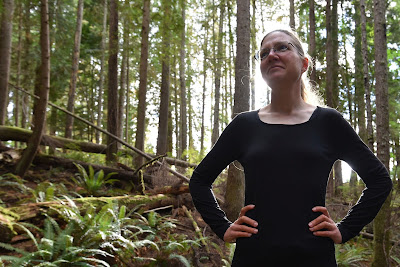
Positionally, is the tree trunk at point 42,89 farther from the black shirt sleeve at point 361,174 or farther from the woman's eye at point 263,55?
the black shirt sleeve at point 361,174

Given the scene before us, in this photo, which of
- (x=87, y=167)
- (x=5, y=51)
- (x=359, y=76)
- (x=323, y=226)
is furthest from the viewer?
(x=359, y=76)

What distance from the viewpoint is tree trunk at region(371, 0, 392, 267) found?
5.23 m

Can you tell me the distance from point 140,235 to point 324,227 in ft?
15.5

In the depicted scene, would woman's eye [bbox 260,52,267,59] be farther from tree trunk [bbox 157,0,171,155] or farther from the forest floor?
tree trunk [bbox 157,0,171,155]

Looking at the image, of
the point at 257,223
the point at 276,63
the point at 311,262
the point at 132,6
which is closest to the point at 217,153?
the point at 257,223

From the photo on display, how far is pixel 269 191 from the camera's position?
69.8 inches

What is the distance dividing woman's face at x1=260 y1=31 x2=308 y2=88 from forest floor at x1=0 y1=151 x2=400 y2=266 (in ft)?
10.4

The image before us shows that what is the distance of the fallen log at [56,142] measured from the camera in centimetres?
962

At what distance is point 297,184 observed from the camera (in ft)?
5.72

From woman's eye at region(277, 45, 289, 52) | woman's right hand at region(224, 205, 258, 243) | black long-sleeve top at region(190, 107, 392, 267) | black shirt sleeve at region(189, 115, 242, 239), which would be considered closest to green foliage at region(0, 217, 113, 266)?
black shirt sleeve at region(189, 115, 242, 239)

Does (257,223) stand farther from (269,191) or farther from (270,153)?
(270,153)

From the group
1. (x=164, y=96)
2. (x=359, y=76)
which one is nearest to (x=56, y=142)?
(x=164, y=96)

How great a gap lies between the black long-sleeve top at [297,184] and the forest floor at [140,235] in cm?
287

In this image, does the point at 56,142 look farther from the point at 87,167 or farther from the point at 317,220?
the point at 317,220
